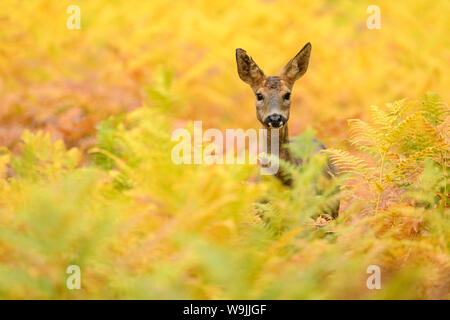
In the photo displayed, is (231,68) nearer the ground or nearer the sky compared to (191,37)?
nearer the ground

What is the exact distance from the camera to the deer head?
5331 mm

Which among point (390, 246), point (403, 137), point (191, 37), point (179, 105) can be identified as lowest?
point (390, 246)

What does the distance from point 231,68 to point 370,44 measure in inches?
117

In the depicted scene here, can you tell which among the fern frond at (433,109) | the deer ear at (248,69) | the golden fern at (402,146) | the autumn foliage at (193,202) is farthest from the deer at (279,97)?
the fern frond at (433,109)

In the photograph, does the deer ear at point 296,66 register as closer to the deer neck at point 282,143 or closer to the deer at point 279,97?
the deer at point 279,97

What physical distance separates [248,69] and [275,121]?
0.93 m

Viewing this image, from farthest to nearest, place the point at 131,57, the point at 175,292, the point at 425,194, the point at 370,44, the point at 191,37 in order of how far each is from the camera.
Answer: the point at 370,44
the point at 191,37
the point at 131,57
the point at 425,194
the point at 175,292

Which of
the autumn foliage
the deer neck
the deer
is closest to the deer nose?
the deer

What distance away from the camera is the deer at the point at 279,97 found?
207 inches

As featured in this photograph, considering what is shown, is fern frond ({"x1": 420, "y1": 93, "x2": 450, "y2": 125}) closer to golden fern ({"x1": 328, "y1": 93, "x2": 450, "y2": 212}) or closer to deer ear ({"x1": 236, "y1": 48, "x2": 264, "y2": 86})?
golden fern ({"x1": 328, "y1": 93, "x2": 450, "y2": 212})

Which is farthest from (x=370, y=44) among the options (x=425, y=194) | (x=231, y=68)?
(x=425, y=194)

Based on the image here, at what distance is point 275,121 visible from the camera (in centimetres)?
521
